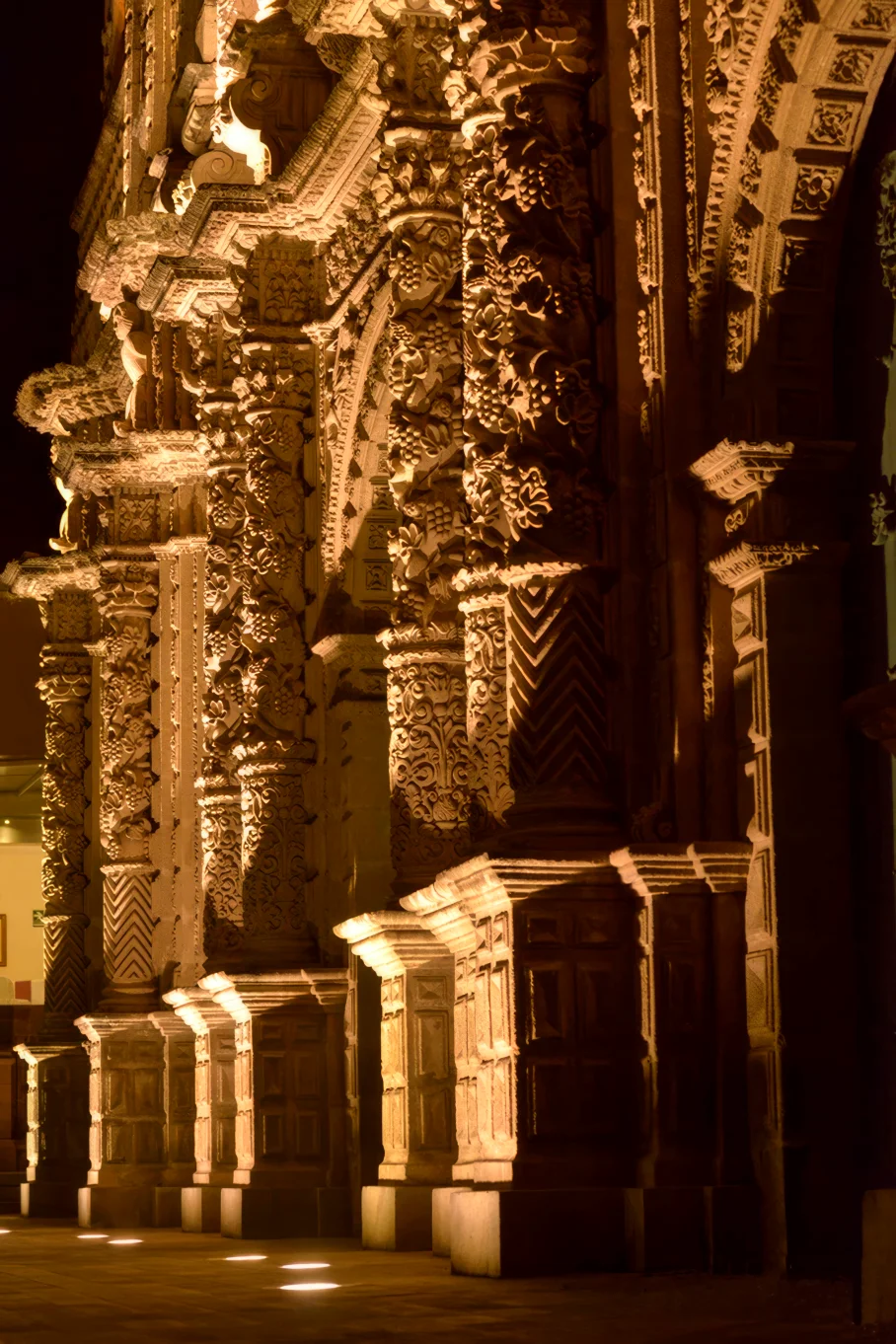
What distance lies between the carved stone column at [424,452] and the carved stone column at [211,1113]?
469 centimetres

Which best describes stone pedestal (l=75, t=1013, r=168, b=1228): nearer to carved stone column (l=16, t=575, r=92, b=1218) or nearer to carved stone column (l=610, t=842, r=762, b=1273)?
carved stone column (l=16, t=575, r=92, b=1218)

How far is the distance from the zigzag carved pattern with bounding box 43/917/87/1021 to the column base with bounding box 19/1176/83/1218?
150 centimetres

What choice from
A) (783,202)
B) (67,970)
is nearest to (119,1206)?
(67,970)

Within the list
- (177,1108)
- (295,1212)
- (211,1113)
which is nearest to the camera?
(295,1212)

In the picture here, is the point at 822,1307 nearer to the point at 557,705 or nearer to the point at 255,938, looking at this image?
the point at 557,705

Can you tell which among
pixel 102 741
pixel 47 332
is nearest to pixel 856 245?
pixel 102 741

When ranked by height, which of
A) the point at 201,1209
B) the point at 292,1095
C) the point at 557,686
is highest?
the point at 557,686

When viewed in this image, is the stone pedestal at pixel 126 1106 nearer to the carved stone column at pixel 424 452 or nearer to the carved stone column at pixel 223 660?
the carved stone column at pixel 223 660

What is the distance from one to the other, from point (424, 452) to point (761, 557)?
9.28 feet

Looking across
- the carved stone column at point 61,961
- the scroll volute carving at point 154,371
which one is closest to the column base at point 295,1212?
the scroll volute carving at point 154,371

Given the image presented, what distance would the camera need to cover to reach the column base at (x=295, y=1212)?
1515 cm

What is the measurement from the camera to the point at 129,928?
66.1 feet

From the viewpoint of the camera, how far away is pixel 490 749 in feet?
34.5

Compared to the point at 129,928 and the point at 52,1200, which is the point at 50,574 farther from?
the point at 52,1200
